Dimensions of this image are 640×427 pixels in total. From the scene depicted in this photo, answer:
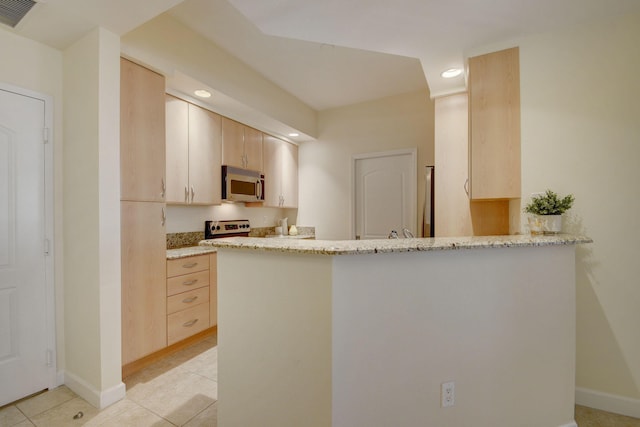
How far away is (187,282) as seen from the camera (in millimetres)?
2596

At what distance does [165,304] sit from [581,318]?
9.98 feet

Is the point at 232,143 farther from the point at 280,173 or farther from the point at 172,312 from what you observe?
the point at 172,312

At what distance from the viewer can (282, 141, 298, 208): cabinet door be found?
4.33 m

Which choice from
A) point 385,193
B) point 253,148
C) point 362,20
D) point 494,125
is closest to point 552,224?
point 494,125

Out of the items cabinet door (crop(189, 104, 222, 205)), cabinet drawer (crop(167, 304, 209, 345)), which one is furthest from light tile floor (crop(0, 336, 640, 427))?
cabinet door (crop(189, 104, 222, 205))

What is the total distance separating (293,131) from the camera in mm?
4012

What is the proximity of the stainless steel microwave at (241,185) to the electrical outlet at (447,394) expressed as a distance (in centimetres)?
266

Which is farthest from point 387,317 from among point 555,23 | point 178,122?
point 178,122

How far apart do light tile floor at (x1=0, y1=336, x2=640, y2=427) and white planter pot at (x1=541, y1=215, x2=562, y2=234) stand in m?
1.14

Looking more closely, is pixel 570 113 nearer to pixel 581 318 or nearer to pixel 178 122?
pixel 581 318

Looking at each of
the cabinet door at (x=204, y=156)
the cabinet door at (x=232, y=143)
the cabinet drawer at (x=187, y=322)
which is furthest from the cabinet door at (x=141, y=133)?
the cabinet drawer at (x=187, y=322)

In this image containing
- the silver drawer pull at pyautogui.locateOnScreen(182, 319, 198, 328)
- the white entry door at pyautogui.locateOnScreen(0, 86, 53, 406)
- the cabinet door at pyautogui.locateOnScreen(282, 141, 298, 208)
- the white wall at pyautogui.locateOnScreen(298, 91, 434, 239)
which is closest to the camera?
the white entry door at pyautogui.locateOnScreen(0, 86, 53, 406)

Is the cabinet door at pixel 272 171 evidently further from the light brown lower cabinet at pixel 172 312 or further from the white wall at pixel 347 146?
the light brown lower cabinet at pixel 172 312

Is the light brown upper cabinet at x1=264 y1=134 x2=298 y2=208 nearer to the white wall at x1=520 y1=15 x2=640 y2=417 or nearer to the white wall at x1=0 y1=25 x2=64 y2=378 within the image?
the white wall at x1=0 y1=25 x2=64 y2=378
